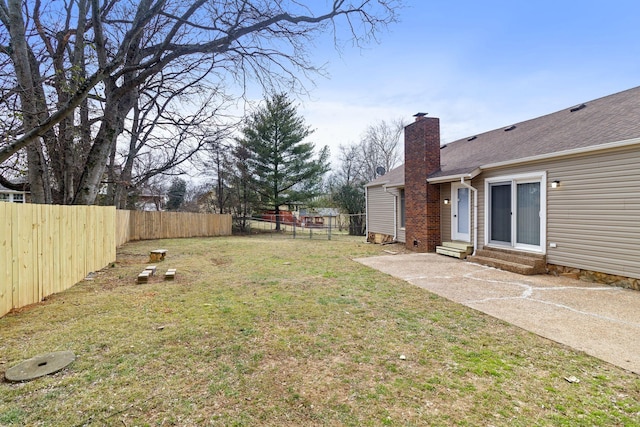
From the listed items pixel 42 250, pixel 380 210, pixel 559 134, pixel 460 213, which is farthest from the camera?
pixel 380 210

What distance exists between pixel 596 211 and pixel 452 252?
11.3 ft

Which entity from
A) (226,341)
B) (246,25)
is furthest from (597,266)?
(246,25)

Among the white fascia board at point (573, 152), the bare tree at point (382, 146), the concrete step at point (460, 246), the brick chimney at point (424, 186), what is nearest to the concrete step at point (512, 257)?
the concrete step at point (460, 246)

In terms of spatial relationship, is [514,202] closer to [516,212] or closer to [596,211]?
[516,212]

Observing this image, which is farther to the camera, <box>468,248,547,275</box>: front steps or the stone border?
<box>468,248,547,275</box>: front steps

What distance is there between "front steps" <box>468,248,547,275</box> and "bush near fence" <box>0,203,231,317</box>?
856cm

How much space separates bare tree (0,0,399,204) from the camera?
522 centimetres

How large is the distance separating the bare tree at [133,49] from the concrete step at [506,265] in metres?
5.72

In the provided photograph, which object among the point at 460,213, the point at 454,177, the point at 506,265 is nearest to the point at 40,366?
the point at 506,265

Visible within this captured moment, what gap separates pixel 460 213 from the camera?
9148 mm

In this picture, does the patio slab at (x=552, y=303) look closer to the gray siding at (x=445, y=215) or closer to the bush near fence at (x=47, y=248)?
the gray siding at (x=445, y=215)

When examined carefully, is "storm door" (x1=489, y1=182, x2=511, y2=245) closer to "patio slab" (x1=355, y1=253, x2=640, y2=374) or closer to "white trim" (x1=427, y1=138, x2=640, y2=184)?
"white trim" (x1=427, y1=138, x2=640, y2=184)

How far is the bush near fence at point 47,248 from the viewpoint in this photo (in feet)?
13.1

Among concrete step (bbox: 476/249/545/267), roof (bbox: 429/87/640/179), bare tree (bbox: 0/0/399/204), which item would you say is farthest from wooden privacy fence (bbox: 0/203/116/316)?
concrete step (bbox: 476/249/545/267)
